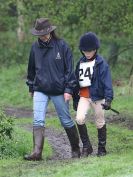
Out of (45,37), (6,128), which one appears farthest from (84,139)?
(45,37)

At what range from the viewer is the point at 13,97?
2319 centimetres

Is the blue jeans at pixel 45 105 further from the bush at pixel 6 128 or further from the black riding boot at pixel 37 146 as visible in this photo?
the bush at pixel 6 128

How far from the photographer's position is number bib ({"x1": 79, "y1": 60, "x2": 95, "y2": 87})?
9.94 metres

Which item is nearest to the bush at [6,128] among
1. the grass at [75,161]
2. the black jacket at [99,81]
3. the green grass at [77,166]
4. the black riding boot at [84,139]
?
the grass at [75,161]

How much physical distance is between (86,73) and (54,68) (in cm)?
54

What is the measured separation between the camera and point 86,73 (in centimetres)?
997

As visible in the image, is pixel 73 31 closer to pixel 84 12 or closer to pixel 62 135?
pixel 84 12

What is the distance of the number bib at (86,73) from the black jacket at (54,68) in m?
0.14

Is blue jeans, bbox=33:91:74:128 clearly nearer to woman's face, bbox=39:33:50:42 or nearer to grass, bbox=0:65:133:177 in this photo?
grass, bbox=0:65:133:177

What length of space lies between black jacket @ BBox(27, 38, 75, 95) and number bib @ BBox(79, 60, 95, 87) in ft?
0.46

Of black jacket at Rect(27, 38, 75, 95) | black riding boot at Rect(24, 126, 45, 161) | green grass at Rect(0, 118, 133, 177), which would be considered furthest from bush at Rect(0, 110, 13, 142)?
black jacket at Rect(27, 38, 75, 95)

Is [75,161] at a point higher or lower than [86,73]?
lower

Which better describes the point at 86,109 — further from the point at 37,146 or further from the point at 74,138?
the point at 37,146

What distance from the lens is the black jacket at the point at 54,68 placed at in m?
10.1
